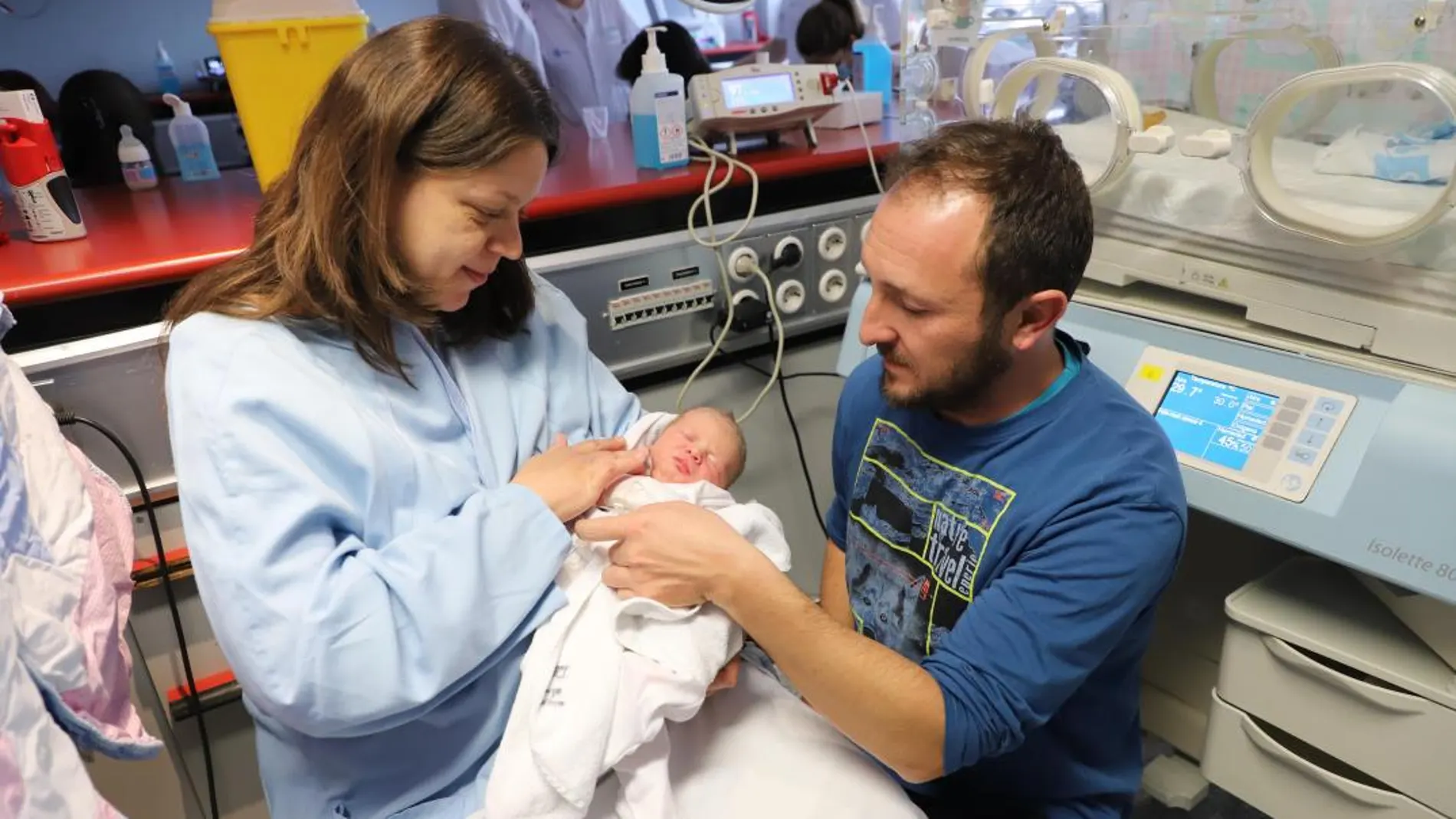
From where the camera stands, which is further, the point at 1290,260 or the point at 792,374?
the point at 792,374

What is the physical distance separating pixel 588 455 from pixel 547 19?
86.6 inches

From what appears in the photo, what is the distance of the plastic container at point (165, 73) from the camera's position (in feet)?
6.94

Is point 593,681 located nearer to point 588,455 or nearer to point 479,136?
point 588,455

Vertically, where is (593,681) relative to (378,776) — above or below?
above

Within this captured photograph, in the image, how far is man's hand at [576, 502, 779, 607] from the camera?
3.28 feet

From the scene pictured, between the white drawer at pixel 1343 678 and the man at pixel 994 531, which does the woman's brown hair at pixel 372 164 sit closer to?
the man at pixel 994 531

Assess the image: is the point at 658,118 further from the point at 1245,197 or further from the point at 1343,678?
the point at 1343,678

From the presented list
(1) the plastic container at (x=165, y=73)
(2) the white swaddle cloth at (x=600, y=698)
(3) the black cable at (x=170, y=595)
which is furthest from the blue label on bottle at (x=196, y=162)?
(2) the white swaddle cloth at (x=600, y=698)

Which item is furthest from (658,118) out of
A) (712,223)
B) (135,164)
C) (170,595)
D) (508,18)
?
(508,18)

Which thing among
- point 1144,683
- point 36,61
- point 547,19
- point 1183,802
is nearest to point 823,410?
point 1144,683

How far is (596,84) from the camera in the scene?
2.90 metres

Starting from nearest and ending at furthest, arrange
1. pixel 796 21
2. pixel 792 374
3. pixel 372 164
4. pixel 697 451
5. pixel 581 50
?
pixel 372 164 → pixel 697 451 → pixel 792 374 → pixel 581 50 → pixel 796 21

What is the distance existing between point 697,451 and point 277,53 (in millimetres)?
820

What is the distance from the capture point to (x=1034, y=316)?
99cm
